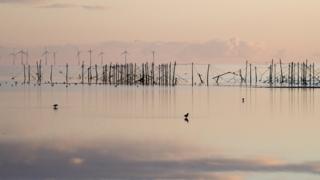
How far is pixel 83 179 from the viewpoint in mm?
21188

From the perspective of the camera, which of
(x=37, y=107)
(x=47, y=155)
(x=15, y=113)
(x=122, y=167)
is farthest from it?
(x=37, y=107)

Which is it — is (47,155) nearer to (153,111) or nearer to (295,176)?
(295,176)

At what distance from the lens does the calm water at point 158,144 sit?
75.2ft

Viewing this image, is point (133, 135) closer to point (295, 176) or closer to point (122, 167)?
point (122, 167)

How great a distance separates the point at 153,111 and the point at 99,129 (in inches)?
655

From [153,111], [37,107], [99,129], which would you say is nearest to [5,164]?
[99,129]

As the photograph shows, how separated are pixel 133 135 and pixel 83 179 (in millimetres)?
14438

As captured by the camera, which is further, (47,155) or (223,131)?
(223,131)

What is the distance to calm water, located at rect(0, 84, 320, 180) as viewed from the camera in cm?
2292

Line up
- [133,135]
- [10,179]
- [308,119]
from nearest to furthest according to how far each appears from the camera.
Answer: [10,179], [133,135], [308,119]

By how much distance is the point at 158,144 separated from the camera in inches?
1236

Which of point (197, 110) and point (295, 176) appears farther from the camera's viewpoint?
point (197, 110)

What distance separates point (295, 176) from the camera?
21844 millimetres

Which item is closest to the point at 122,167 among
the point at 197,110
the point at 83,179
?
the point at 83,179
